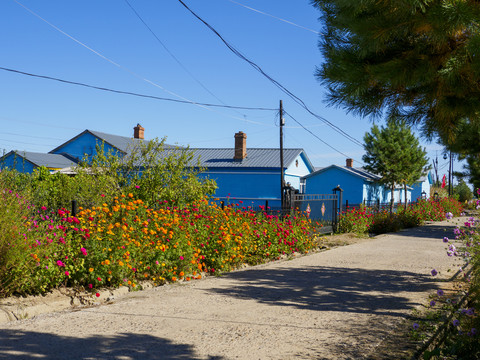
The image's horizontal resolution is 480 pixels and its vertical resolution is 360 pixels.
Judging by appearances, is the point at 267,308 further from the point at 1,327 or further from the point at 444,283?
the point at 444,283

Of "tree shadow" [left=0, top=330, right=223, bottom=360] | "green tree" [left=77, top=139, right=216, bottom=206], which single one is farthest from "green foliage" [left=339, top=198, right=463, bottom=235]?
"tree shadow" [left=0, top=330, right=223, bottom=360]

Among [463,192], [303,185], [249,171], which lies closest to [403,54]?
[249,171]

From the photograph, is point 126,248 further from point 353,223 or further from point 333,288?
point 353,223

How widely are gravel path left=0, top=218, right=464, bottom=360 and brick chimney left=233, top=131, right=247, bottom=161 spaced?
28742 millimetres

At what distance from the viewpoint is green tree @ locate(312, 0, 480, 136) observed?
5.20m

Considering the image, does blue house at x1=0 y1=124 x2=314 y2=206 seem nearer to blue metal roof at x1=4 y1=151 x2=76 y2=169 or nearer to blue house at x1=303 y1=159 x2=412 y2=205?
blue metal roof at x1=4 y1=151 x2=76 y2=169

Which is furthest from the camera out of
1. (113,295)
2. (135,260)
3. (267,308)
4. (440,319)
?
(135,260)

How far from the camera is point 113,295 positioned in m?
6.84

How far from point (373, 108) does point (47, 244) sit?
505 centimetres

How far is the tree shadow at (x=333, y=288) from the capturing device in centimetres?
666

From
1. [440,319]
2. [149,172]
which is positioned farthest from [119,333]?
[149,172]

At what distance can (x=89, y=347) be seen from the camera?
452cm

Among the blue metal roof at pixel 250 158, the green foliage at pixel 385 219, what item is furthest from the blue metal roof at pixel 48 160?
the green foliage at pixel 385 219

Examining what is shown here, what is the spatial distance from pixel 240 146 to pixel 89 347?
3383 centimetres
